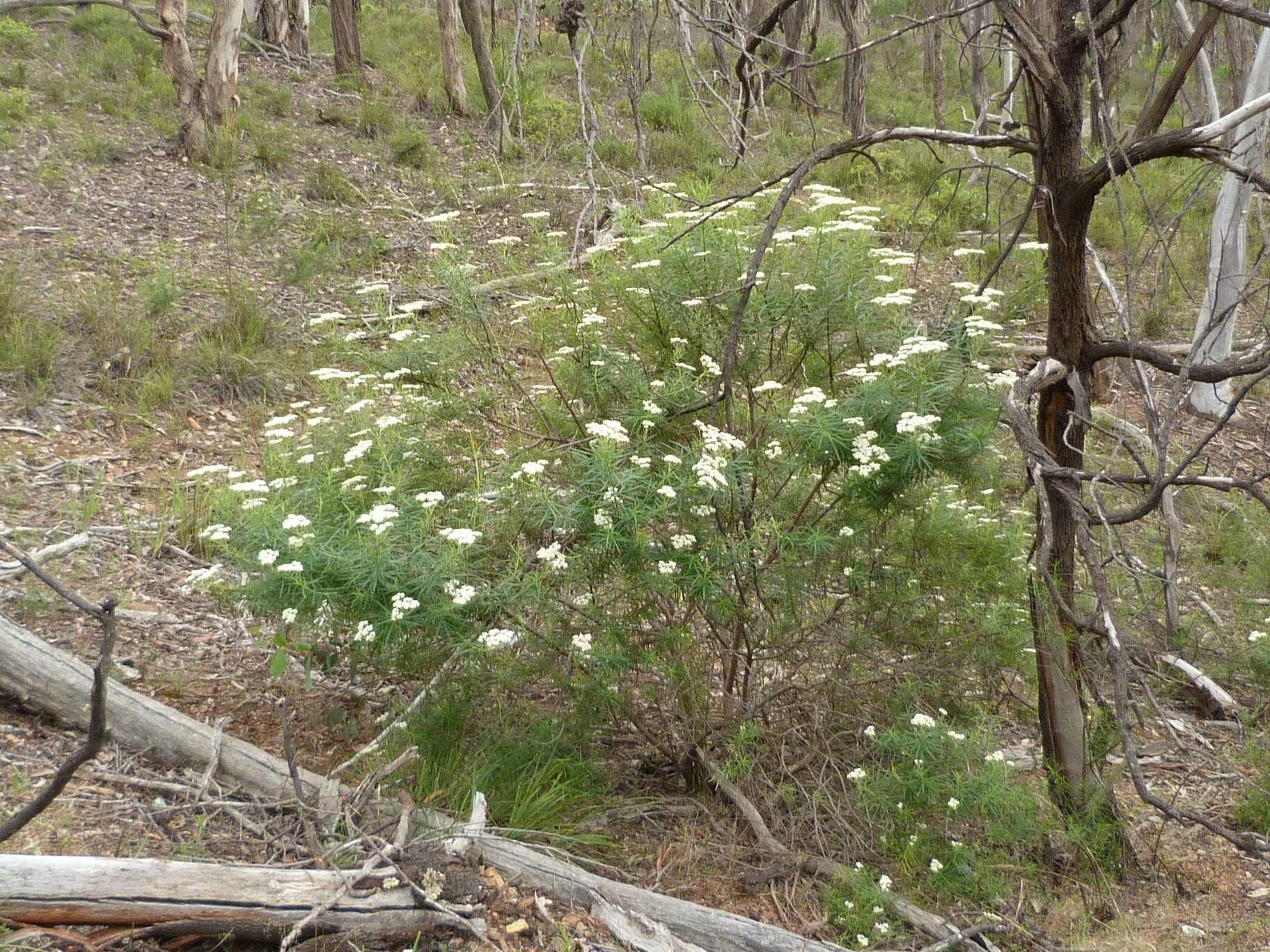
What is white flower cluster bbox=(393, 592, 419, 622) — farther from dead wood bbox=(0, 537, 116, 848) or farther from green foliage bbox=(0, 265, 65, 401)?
green foliage bbox=(0, 265, 65, 401)

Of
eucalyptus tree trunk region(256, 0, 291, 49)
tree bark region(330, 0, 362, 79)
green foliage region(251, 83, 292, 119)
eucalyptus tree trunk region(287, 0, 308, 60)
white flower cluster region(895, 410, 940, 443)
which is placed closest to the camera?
white flower cluster region(895, 410, 940, 443)

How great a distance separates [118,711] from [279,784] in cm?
72

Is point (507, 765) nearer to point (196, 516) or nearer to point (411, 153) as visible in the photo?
point (196, 516)

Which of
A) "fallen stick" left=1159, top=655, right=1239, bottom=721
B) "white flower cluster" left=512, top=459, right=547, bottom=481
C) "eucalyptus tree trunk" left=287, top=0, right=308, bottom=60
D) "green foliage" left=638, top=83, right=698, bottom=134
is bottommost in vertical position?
"fallen stick" left=1159, top=655, right=1239, bottom=721

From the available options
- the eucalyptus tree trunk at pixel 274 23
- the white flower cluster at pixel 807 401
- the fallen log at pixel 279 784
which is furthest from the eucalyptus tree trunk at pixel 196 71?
the white flower cluster at pixel 807 401

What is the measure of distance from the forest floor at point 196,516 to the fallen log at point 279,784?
0.08 meters

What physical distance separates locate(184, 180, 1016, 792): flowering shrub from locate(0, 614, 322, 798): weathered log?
1.95 ft

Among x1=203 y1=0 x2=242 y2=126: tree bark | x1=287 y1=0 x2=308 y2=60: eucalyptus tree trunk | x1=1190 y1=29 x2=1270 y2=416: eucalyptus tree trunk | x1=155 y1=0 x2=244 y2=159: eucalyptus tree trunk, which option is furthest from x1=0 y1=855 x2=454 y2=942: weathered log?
x1=287 y1=0 x2=308 y2=60: eucalyptus tree trunk

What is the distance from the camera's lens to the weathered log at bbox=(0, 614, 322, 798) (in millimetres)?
3633

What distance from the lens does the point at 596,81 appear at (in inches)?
563

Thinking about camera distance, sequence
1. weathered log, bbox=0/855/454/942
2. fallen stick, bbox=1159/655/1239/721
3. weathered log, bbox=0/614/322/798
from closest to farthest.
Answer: weathered log, bbox=0/855/454/942 → weathered log, bbox=0/614/322/798 → fallen stick, bbox=1159/655/1239/721

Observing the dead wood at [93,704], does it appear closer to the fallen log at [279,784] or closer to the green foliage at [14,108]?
the fallen log at [279,784]

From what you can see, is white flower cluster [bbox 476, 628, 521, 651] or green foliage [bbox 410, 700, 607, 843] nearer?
white flower cluster [bbox 476, 628, 521, 651]

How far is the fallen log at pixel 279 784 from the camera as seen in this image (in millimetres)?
3084
